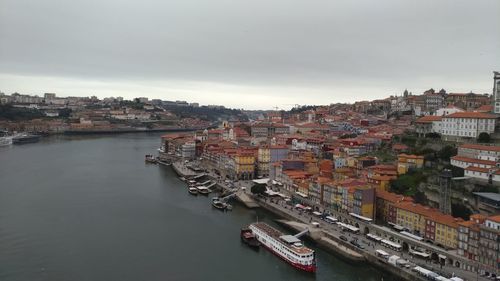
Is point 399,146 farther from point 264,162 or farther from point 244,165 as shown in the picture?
point 244,165

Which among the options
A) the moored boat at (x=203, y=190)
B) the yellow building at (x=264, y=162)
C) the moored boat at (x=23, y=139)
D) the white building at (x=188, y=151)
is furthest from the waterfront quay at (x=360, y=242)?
the moored boat at (x=23, y=139)

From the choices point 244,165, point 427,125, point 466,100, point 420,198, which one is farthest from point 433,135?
point 466,100

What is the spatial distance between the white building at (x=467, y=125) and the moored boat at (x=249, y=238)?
9033mm

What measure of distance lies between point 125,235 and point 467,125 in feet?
39.6

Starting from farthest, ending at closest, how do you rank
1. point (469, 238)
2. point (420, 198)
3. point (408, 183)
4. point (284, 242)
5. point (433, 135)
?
point (433, 135) < point (408, 183) < point (420, 198) < point (284, 242) < point (469, 238)

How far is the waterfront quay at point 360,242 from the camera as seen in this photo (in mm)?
9445

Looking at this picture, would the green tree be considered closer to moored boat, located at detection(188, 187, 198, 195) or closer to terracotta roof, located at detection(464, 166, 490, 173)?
terracotta roof, located at detection(464, 166, 490, 173)

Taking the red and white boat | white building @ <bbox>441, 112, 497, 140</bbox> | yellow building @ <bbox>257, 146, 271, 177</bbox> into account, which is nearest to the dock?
the red and white boat

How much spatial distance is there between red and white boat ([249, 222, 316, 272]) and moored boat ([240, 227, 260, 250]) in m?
0.10

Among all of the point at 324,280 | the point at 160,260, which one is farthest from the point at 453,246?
the point at 160,260

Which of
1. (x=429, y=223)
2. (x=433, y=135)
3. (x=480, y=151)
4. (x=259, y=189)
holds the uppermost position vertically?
(x=433, y=135)

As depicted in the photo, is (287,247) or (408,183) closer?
(287,247)

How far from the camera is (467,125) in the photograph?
16.2m

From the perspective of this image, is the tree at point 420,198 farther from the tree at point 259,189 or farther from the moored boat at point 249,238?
the tree at point 259,189
